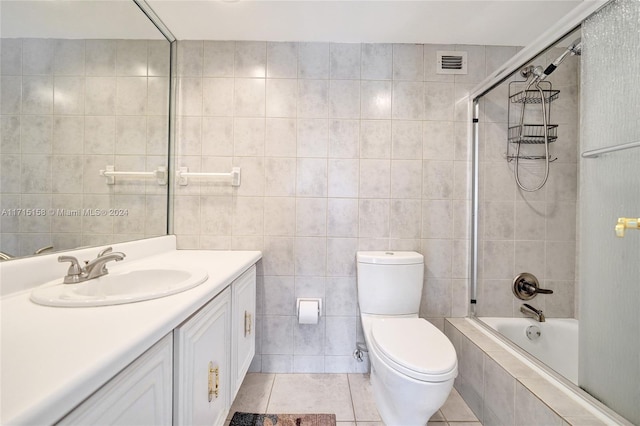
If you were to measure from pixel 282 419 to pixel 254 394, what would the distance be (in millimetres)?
262

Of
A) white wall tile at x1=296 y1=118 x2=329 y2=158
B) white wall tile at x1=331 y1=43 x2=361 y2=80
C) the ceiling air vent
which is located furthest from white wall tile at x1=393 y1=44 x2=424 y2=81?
white wall tile at x1=296 y1=118 x2=329 y2=158

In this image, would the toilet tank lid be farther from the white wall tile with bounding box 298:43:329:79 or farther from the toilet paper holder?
the white wall tile with bounding box 298:43:329:79

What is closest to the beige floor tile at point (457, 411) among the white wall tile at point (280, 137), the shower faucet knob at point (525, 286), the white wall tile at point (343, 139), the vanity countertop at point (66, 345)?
the shower faucet knob at point (525, 286)

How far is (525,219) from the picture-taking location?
176 centimetres

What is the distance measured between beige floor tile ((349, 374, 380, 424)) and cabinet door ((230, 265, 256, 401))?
63 centimetres

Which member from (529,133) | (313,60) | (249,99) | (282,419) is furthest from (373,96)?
(282,419)

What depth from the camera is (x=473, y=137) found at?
178 centimetres

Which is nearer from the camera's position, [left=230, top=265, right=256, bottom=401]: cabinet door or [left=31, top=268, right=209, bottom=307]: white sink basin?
[left=31, top=268, right=209, bottom=307]: white sink basin

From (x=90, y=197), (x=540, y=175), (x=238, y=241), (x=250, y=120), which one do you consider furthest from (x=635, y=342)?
(x=90, y=197)

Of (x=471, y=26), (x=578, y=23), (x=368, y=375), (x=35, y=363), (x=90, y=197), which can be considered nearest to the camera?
(x=35, y=363)

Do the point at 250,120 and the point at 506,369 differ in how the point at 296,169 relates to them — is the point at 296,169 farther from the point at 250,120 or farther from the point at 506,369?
the point at 506,369

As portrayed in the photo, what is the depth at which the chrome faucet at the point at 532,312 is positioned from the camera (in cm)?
171

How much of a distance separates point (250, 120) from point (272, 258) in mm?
899

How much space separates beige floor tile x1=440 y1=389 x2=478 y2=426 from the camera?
140 cm
